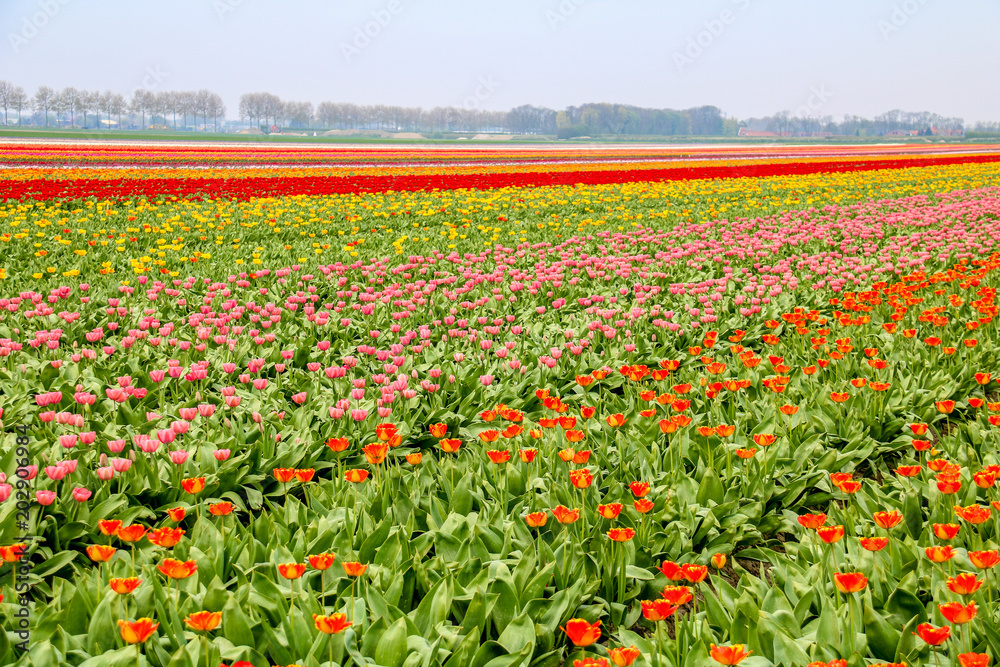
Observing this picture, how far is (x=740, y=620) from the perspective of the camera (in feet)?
6.93

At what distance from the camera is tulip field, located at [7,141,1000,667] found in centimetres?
202

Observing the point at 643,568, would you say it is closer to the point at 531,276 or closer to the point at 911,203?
the point at 531,276

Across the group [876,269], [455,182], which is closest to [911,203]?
[876,269]

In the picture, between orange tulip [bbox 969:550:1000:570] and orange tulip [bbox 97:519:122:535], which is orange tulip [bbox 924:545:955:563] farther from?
orange tulip [bbox 97:519:122:535]

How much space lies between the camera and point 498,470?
2959 millimetres

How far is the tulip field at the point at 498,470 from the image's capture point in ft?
6.62

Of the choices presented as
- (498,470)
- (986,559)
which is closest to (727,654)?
(986,559)

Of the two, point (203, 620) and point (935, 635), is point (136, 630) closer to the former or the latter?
point (203, 620)

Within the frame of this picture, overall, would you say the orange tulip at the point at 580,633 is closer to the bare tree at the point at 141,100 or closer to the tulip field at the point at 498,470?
the tulip field at the point at 498,470

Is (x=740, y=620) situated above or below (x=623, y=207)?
below

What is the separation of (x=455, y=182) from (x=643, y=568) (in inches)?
652

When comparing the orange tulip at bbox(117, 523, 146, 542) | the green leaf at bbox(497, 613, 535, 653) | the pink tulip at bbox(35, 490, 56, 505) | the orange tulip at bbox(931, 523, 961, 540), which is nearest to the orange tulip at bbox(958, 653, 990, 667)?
the orange tulip at bbox(931, 523, 961, 540)

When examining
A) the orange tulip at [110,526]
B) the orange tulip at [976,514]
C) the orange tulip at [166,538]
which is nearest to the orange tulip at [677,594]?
the orange tulip at [976,514]

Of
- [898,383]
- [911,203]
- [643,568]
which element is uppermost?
[911,203]
